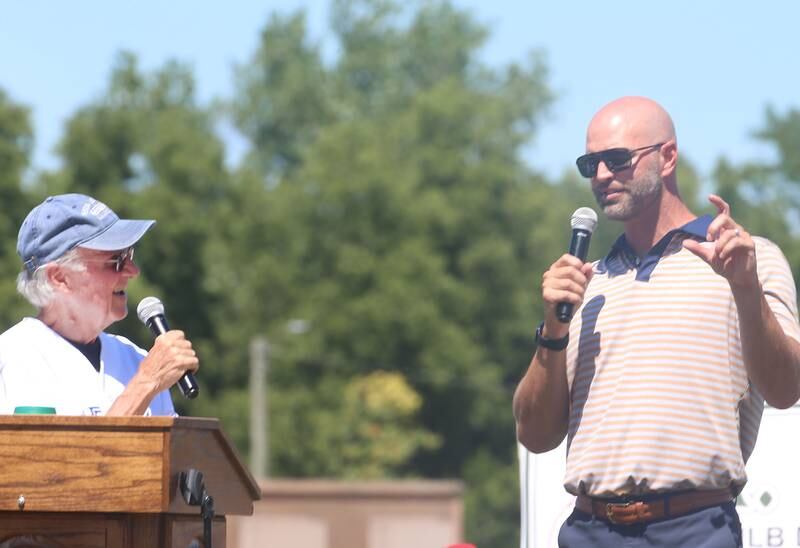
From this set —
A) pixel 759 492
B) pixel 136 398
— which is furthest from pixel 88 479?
pixel 759 492

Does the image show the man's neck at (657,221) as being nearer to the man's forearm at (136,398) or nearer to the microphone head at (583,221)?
the microphone head at (583,221)

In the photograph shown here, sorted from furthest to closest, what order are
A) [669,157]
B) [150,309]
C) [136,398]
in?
1. [150,309]
2. [669,157]
3. [136,398]

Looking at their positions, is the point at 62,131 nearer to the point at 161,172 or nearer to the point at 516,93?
the point at 161,172

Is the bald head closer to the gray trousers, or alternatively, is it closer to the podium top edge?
the gray trousers

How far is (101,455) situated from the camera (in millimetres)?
4230

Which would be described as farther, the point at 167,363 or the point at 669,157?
the point at 669,157

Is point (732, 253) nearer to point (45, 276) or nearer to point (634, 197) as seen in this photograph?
point (634, 197)

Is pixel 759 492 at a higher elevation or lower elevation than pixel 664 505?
higher

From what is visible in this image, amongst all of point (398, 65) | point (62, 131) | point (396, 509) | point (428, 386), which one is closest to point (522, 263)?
point (428, 386)

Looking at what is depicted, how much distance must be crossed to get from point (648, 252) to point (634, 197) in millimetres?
170

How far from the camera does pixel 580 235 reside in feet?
16.6

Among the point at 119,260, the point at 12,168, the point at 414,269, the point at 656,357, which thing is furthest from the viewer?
the point at 414,269

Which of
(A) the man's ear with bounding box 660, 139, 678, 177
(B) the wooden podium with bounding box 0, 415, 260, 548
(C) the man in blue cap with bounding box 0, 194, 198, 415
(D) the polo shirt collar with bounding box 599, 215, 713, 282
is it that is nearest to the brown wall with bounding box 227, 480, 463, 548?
(C) the man in blue cap with bounding box 0, 194, 198, 415

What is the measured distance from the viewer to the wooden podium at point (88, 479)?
4211 millimetres
